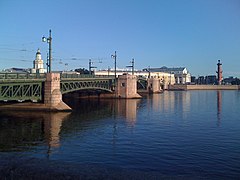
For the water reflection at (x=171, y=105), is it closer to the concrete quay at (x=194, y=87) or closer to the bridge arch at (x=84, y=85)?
the bridge arch at (x=84, y=85)

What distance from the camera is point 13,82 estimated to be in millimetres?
42281

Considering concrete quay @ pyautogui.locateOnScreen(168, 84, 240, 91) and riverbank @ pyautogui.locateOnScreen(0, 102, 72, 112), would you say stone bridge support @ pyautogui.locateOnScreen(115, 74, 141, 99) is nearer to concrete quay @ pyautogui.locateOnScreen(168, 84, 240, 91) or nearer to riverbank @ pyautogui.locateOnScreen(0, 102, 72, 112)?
riverbank @ pyautogui.locateOnScreen(0, 102, 72, 112)

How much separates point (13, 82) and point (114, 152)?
24335mm

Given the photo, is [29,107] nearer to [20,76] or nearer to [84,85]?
[20,76]

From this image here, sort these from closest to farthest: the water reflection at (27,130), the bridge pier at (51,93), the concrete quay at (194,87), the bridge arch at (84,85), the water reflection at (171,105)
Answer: the water reflection at (27,130)
the bridge pier at (51,93)
the bridge arch at (84,85)
the water reflection at (171,105)
the concrete quay at (194,87)

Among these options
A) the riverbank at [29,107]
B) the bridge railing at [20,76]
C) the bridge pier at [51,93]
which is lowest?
the riverbank at [29,107]

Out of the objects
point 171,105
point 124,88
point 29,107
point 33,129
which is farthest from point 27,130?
point 124,88

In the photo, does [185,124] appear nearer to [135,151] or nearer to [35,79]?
[135,151]

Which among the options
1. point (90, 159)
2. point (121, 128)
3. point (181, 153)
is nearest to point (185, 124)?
point (121, 128)

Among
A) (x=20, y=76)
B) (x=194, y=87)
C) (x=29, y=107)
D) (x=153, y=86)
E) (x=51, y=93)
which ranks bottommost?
(x=29, y=107)

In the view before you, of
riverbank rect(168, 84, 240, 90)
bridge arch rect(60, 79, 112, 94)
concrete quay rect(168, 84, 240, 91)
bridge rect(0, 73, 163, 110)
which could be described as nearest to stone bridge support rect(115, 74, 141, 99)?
bridge arch rect(60, 79, 112, 94)

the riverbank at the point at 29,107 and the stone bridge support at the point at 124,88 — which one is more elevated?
the stone bridge support at the point at 124,88

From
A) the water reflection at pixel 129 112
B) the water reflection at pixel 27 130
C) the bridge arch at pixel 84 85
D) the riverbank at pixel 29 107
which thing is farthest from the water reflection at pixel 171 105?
the water reflection at pixel 27 130

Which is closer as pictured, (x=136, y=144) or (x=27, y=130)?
(x=136, y=144)
